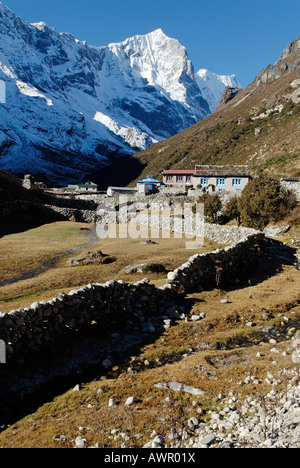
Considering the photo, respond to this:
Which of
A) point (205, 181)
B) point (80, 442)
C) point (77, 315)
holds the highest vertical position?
point (205, 181)

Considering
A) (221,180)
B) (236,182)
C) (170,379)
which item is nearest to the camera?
(170,379)

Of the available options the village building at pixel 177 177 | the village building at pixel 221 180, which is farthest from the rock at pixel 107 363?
the village building at pixel 177 177

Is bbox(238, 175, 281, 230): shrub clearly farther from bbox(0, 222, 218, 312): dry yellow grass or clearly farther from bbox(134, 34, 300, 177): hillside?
bbox(134, 34, 300, 177): hillside

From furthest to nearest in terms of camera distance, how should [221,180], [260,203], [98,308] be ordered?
[221,180] < [260,203] < [98,308]

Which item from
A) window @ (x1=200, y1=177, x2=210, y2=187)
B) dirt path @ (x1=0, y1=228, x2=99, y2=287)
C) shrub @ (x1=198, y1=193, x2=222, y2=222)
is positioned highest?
window @ (x1=200, y1=177, x2=210, y2=187)

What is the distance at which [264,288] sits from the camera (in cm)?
1733

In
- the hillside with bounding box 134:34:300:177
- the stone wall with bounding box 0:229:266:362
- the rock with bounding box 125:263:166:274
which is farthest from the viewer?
the hillside with bounding box 134:34:300:177

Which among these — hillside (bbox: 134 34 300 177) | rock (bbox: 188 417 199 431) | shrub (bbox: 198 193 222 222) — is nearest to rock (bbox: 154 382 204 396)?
rock (bbox: 188 417 199 431)

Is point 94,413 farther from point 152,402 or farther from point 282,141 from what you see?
point 282,141

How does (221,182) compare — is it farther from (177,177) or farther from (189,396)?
(189,396)

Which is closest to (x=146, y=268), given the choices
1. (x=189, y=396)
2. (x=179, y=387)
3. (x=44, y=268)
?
(x=44, y=268)

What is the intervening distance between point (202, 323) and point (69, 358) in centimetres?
539

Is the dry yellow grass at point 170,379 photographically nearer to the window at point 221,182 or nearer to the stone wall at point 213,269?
the stone wall at point 213,269
